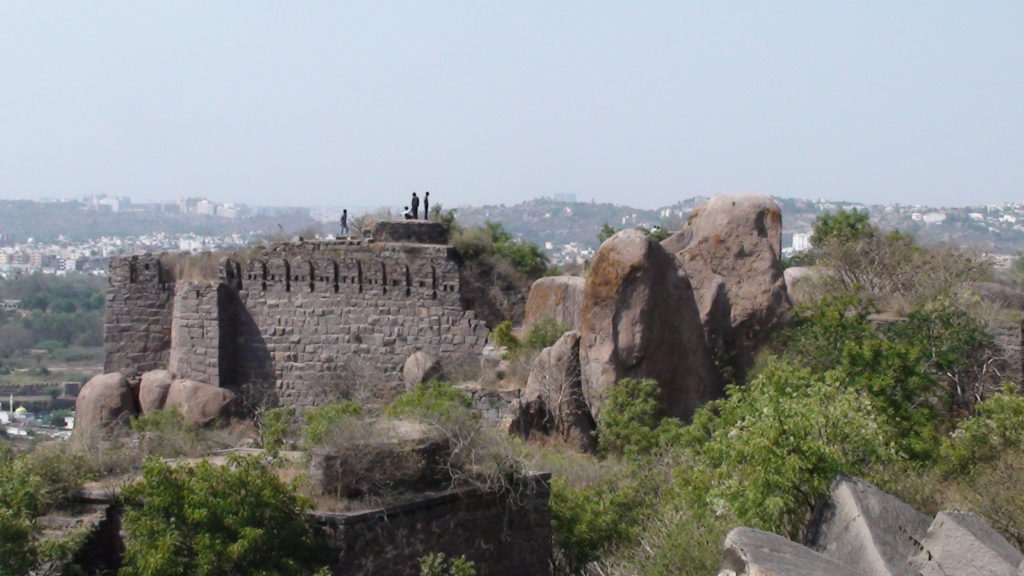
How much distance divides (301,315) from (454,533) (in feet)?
32.2

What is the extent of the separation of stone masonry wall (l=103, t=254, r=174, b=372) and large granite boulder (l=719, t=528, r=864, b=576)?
13.8 meters

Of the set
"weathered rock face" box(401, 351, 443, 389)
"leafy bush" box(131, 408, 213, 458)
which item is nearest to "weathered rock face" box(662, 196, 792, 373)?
"weathered rock face" box(401, 351, 443, 389)

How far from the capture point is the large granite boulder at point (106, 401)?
18.9 meters

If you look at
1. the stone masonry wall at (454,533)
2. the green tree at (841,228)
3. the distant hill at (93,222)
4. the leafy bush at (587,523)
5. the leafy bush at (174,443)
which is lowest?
the distant hill at (93,222)

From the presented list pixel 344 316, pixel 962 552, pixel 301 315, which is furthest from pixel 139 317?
pixel 962 552

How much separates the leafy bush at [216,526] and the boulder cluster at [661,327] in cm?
600

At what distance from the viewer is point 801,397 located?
10688 mm

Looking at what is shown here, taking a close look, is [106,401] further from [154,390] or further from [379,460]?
[379,460]

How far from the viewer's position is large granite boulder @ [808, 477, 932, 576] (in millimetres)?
7887

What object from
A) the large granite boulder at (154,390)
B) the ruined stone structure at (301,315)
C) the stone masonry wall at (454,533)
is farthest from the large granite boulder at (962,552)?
the large granite boulder at (154,390)

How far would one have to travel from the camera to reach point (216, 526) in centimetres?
921

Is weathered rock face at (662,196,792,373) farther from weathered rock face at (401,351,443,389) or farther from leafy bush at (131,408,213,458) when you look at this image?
leafy bush at (131,408,213,458)

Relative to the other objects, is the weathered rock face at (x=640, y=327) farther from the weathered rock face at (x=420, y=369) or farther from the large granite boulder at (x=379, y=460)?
the large granite boulder at (x=379, y=460)

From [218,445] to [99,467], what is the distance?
6.11 ft
